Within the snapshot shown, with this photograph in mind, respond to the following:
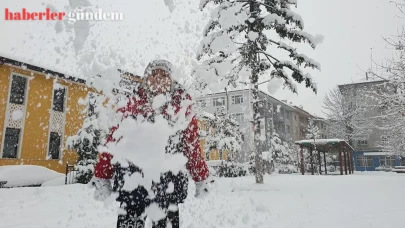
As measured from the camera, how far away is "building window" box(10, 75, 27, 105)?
16.6m

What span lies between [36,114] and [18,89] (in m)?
1.81

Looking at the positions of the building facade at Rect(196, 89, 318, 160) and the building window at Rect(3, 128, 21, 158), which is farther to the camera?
the building facade at Rect(196, 89, 318, 160)

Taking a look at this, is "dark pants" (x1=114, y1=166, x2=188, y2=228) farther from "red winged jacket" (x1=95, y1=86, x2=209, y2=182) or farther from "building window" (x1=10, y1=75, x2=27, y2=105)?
"building window" (x1=10, y1=75, x2=27, y2=105)

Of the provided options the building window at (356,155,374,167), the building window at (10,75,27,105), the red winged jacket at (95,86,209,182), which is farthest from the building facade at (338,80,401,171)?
the red winged jacket at (95,86,209,182)

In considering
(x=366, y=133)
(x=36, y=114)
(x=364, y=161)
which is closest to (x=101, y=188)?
(x=36, y=114)

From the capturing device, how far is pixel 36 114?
58.0 feet

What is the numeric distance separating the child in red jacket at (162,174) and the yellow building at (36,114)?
53.6 feet

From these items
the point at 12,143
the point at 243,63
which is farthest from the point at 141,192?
the point at 12,143

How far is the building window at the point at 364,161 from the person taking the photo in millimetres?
49934

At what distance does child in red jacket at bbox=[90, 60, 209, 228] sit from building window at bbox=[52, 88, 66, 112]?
726 inches

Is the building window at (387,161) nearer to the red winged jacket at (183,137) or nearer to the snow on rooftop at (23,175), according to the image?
the snow on rooftop at (23,175)

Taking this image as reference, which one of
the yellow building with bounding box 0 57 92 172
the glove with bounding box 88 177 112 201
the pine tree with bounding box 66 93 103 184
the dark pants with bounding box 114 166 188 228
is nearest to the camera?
the dark pants with bounding box 114 166 188 228

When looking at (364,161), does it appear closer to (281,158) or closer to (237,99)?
(281,158)

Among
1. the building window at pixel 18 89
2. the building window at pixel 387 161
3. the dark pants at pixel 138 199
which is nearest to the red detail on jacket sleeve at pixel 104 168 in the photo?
the dark pants at pixel 138 199
